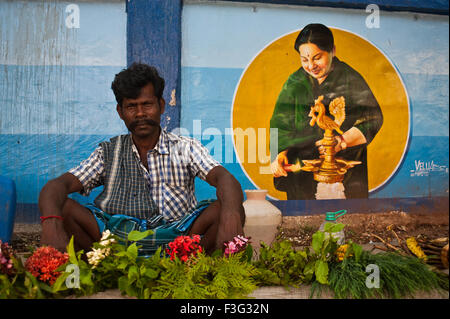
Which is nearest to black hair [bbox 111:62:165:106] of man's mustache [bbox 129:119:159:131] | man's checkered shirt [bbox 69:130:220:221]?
man's mustache [bbox 129:119:159:131]

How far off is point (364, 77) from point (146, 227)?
8.60ft

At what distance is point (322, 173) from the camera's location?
13.1 feet

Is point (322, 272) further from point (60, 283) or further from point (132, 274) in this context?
point (60, 283)

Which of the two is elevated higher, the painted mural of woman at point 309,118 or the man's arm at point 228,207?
the painted mural of woman at point 309,118

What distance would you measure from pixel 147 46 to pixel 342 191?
86.7 inches

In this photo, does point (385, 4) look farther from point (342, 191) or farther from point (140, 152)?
point (140, 152)

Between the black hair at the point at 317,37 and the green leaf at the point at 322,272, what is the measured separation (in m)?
2.42

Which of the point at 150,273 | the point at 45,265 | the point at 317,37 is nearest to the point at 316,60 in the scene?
the point at 317,37

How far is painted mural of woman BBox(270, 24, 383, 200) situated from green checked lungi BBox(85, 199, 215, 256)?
1.54m

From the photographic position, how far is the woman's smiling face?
399cm

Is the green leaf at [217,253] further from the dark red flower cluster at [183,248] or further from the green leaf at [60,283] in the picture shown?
the green leaf at [60,283]

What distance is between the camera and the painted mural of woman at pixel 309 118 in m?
3.92

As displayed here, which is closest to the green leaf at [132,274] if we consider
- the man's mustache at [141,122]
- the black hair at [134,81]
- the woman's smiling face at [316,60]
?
the man's mustache at [141,122]

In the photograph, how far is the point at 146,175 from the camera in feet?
8.98
